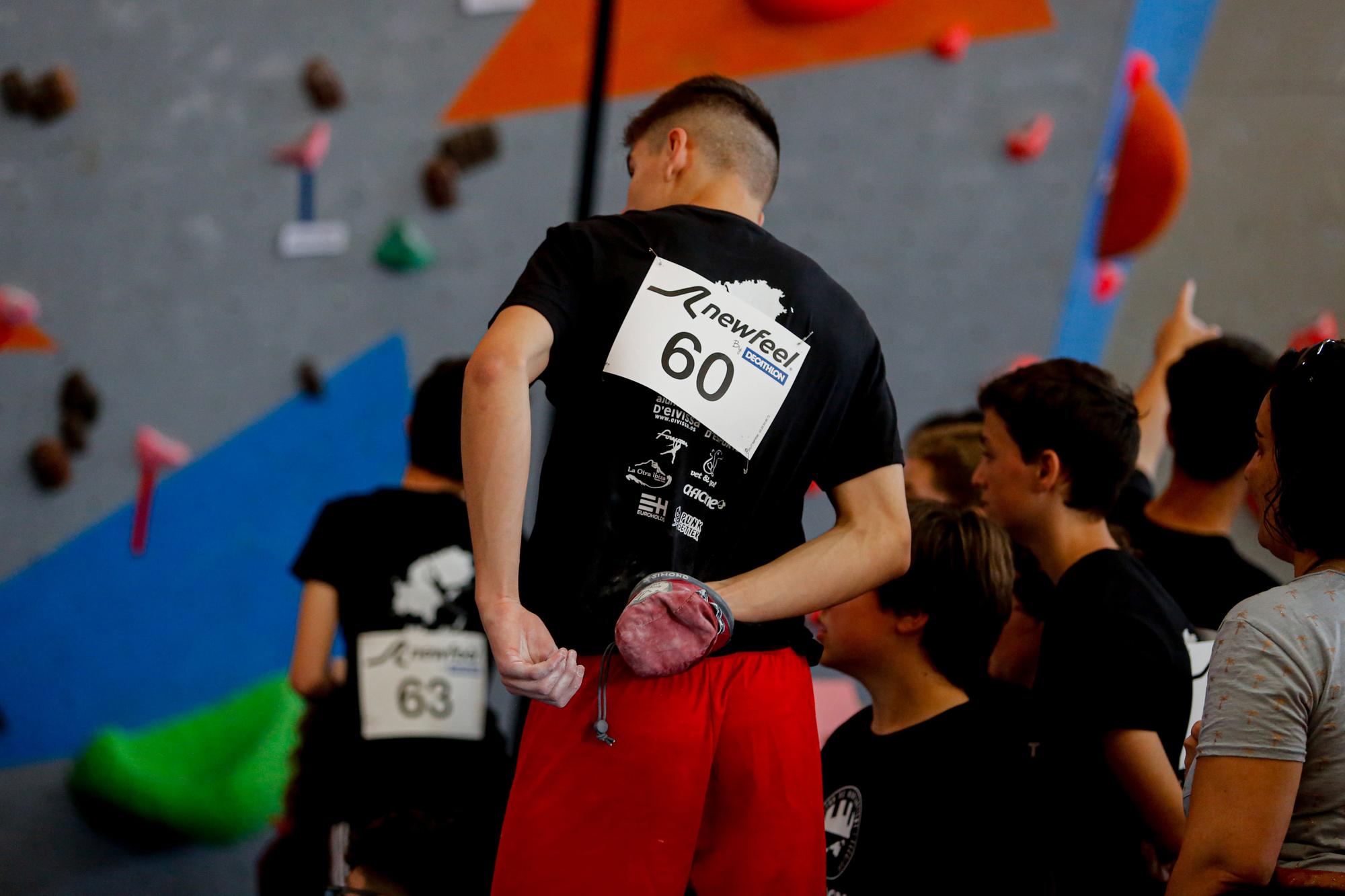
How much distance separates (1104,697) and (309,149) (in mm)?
2340

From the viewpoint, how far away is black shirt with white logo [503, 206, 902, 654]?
3.86 ft

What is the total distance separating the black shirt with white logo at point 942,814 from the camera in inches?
54.1

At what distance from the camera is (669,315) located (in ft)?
3.89

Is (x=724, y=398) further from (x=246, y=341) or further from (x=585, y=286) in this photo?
(x=246, y=341)

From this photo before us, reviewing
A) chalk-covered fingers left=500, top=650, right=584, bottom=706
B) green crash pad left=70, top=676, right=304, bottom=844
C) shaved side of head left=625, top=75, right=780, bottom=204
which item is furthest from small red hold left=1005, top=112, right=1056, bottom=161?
chalk-covered fingers left=500, top=650, right=584, bottom=706

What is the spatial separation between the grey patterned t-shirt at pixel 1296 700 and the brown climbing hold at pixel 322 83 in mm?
2588

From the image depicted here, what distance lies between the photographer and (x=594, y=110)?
132 cm

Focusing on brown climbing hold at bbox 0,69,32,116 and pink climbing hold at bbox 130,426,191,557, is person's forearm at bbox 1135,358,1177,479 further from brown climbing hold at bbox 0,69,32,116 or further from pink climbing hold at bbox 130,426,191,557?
brown climbing hold at bbox 0,69,32,116

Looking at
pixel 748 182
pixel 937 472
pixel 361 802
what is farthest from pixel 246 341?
pixel 748 182

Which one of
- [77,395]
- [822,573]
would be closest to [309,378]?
[77,395]

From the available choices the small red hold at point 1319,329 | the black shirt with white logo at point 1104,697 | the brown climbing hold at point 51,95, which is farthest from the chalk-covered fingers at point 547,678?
the small red hold at point 1319,329

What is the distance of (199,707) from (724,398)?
232 cm

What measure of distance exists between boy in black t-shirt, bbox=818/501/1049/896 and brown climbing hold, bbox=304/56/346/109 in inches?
80.7

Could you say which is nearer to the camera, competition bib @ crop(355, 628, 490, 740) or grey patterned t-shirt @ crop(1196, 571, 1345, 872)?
grey patterned t-shirt @ crop(1196, 571, 1345, 872)
